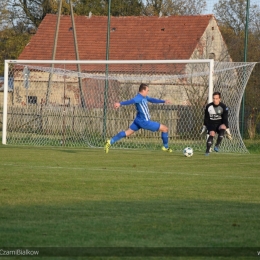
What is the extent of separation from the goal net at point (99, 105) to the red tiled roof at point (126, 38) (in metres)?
14.1

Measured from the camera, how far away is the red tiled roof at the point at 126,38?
41094mm

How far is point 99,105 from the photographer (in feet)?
83.0

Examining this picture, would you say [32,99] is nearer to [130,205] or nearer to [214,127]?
[214,127]

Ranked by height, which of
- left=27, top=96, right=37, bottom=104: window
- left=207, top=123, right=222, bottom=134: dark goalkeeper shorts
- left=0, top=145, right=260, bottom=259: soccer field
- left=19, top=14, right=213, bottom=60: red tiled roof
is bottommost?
left=0, top=145, right=260, bottom=259: soccer field

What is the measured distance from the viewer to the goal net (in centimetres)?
2348

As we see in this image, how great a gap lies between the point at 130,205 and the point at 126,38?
33.6 metres

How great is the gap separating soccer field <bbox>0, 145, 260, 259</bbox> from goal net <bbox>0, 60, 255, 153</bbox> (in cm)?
682

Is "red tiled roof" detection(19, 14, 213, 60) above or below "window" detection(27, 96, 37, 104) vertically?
above

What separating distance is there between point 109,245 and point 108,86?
1833 cm

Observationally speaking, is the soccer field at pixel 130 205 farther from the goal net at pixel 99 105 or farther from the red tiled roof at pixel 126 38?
the red tiled roof at pixel 126 38

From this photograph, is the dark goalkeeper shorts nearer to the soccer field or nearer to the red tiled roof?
the soccer field

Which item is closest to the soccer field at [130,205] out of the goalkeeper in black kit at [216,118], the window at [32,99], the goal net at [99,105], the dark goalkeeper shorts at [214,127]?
the goalkeeper in black kit at [216,118]

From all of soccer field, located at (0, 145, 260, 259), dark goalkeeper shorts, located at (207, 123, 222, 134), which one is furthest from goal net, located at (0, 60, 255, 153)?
soccer field, located at (0, 145, 260, 259)

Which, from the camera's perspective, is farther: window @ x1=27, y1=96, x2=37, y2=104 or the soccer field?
window @ x1=27, y1=96, x2=37, y2=104
